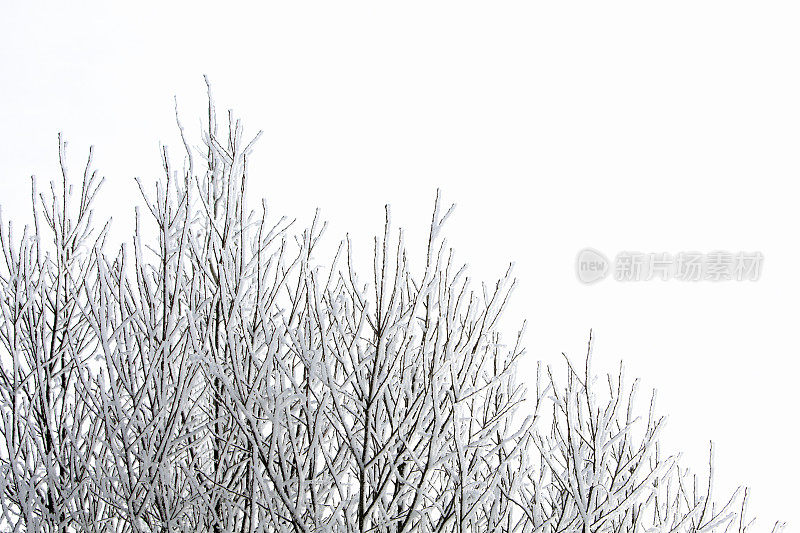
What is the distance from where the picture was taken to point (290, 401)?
9.07 feet

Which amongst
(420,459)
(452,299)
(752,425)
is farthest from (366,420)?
(752,425)

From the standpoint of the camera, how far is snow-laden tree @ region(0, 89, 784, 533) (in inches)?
107

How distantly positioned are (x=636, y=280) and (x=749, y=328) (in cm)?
523

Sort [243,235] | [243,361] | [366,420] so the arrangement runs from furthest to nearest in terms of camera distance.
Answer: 1. [243,235]
2. [243,361]
3. [366,420]

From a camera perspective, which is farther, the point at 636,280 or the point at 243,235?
the point at 636,280

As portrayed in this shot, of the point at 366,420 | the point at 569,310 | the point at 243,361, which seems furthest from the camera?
the point at 569,310

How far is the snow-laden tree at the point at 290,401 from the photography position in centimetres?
272

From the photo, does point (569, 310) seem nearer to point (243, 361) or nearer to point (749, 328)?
point (749, 328)

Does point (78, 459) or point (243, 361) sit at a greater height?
point (243, 361)

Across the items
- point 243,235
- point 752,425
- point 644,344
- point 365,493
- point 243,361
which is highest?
point 644,344

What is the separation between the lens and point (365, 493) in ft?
9.28

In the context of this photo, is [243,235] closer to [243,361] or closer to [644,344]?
[243,361]

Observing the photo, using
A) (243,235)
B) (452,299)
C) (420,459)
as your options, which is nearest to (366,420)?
(420,459)

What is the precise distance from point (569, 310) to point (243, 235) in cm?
2639
